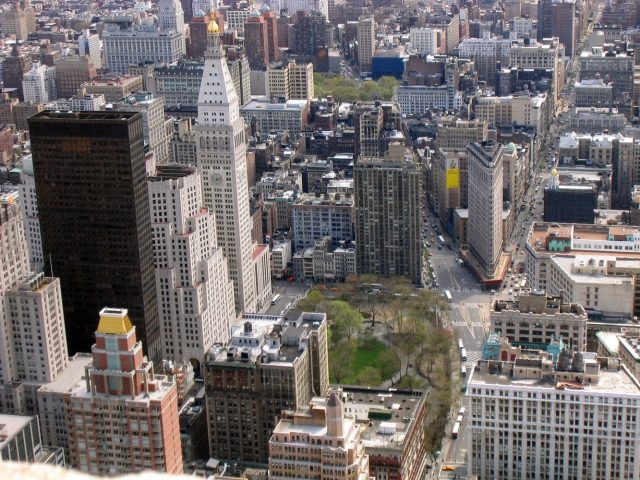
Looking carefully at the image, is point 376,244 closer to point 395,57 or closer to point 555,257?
point 555,257

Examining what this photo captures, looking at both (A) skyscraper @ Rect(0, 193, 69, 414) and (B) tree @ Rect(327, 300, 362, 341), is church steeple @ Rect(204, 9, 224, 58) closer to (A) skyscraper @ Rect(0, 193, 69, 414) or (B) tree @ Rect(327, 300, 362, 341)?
(B) tree @ Rect(327, 300, 362, 341)

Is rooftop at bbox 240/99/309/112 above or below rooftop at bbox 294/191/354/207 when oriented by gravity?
above

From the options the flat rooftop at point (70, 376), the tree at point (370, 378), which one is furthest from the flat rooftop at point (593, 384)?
the flat rooftop at point (70, 376)

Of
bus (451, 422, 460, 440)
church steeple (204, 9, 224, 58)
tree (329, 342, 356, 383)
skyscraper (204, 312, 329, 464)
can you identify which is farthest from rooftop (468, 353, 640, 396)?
church steeple (204, 9, 224, 58)

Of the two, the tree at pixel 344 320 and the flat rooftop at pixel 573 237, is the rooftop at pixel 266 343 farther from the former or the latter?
the flat rooftop at pixel 573 237

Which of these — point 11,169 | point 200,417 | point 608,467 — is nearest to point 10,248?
point 200,417

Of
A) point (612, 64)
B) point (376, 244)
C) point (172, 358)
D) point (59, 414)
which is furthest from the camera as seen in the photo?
point (612, 64)
